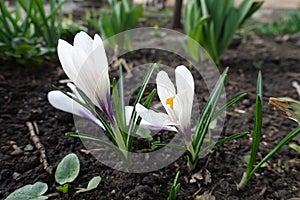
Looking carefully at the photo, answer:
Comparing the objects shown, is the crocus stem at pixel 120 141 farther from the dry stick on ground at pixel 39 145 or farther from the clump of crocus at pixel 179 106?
the dry stick on ground at pixel 39 145

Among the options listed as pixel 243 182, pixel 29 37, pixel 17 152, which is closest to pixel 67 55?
pixel 17 152

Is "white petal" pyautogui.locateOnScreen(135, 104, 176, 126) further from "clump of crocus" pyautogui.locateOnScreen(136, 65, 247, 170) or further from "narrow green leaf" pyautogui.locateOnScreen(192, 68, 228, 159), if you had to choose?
"narrow green leaf" pyautogui.locateOnScreen(192, 68, 228, 159)

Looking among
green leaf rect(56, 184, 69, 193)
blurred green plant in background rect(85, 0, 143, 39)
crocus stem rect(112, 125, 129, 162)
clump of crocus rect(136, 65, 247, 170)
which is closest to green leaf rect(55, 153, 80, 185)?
green leaf rect(56, 184, 69, 193)

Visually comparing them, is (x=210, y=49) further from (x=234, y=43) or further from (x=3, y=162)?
(x=3, y=162)

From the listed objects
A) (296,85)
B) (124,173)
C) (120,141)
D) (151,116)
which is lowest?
(296,85)

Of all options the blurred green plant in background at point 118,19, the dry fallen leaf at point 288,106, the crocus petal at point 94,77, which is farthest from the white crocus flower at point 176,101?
the blurred green plant in background at point 118,19

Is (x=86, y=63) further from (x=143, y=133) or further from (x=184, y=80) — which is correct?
(x=143, y=133)

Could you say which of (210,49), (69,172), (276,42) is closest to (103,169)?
(69,172)
